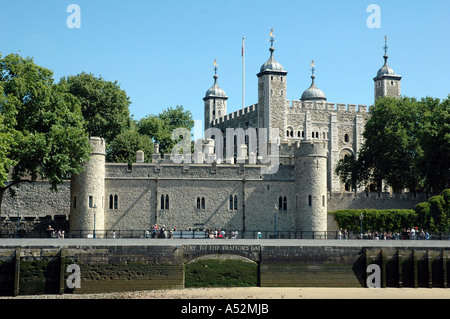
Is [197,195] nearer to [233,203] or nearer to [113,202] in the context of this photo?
[233,203]

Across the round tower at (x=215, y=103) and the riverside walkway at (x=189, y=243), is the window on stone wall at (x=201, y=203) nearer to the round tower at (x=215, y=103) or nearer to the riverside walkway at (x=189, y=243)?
the riverside walkway at (x=189, y=243)

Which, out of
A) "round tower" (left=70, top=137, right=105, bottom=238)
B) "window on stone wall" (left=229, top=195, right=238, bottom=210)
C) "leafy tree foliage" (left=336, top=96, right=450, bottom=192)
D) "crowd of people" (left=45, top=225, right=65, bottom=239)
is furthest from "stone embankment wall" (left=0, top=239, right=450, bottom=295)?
"leafy tree foliage" (left=336, top=96, right=450, bottom=192)

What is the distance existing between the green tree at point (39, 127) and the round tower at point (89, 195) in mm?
1937

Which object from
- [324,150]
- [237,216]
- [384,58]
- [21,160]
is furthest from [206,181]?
[384,58]

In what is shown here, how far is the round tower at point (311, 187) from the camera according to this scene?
183 feet

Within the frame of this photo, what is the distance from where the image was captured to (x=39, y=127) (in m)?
50.2

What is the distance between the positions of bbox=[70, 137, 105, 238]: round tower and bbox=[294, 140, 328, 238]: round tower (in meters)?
13.6

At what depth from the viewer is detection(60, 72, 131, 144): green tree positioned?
71.4m

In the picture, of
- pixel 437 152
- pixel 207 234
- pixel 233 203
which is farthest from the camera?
pixel 437 152

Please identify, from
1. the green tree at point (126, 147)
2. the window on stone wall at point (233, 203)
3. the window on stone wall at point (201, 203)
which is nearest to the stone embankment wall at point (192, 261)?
the window on stone wall at point (201, 203)

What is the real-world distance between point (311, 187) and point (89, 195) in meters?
15.2

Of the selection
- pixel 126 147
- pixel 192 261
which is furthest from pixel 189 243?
pixel 126 147

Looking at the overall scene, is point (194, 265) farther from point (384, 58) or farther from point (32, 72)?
point (384, 58)

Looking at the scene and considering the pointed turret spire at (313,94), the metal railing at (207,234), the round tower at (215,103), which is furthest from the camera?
the round tower at (215,103)
